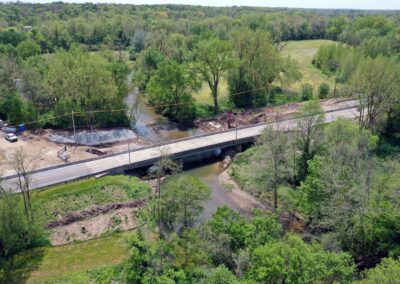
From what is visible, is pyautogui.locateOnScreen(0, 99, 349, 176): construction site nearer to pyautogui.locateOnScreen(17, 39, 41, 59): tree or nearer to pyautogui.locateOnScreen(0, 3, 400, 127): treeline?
pyautogui.locateOnScreen(0, 3, 400, 127): treeline

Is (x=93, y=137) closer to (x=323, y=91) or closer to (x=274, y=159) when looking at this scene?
(x=274, y=159)

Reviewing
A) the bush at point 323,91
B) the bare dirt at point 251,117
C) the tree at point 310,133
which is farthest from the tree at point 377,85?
the bush at point 323,91

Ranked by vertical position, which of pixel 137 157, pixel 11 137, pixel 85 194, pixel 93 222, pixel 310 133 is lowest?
pixel 93 222

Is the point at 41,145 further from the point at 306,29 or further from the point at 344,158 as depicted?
the point at 306,29

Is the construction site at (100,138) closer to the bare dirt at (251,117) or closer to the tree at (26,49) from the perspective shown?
the bare dirt at (251,117)

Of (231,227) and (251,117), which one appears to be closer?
(231,227)

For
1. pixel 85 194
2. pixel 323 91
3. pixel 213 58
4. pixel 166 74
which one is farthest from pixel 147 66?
pixel 85 194
